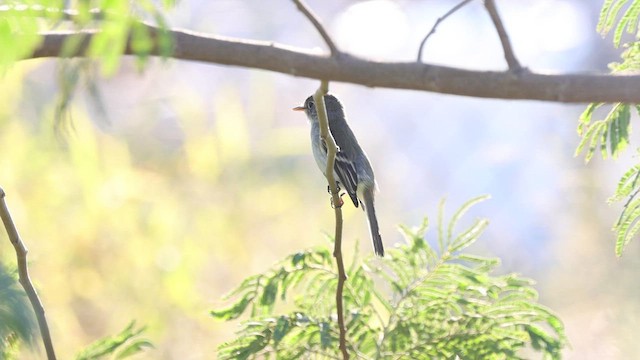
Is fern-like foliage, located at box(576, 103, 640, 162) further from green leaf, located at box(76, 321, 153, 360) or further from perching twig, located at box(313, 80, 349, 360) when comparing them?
green leaf, located at box(76, 321, 153, 360)

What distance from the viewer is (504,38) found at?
1.86m

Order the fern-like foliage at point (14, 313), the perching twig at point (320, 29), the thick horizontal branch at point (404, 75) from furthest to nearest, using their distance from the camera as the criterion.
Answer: the perching twig at point (320, 29) < the thick horizontal branch at point (404, 75) < the fern-like foliage at point (14, 313)

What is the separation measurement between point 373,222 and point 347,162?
26 cm

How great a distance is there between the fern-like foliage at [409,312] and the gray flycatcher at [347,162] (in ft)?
1.80

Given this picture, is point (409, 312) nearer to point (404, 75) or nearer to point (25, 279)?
point (404, 75)

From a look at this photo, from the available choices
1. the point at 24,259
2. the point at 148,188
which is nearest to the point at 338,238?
the point at 24,259

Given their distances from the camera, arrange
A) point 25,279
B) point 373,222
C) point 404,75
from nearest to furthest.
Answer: point 404,75
point 25,279
point 373,222

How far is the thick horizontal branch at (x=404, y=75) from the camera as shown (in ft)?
5.50

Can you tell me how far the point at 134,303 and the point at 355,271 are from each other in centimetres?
250

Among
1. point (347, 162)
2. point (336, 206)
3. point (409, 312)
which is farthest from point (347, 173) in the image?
point (336, 206)

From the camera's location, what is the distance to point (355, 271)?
8.46ft

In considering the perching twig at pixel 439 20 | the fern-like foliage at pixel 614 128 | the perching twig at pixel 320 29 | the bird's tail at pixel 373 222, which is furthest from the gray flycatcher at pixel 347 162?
the perching twig at pixel 320 29

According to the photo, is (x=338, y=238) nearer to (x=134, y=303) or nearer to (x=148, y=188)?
(x=134, y=303)

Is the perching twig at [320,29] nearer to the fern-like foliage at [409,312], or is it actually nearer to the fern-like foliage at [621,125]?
the fern-like foliage at [621,125]
